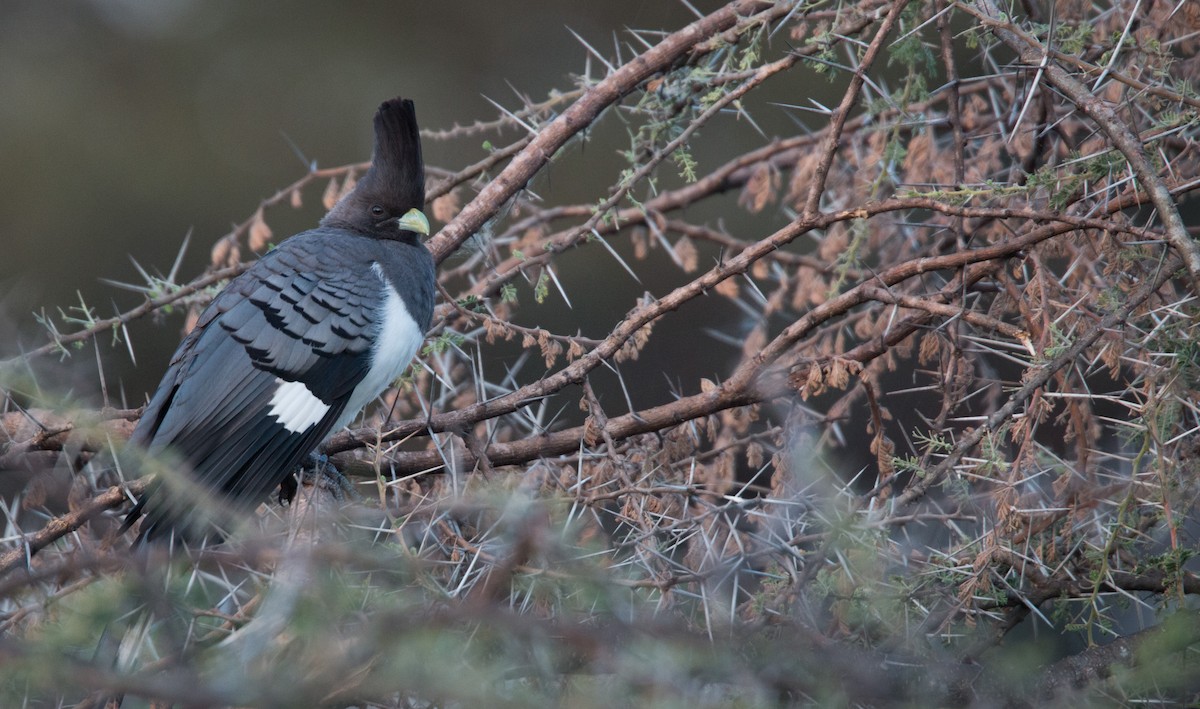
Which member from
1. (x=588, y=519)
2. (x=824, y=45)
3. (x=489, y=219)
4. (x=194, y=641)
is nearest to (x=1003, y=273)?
(x=824, y=45)

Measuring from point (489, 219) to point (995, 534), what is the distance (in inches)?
53.4

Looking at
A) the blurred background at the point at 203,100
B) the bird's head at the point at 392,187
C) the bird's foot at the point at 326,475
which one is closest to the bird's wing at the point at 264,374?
the bird's foot at the point at 326,475

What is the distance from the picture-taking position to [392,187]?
3152 millimetres

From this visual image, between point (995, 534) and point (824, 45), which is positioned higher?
point (824, 45)

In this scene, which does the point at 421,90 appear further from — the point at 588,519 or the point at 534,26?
the point at 588,519

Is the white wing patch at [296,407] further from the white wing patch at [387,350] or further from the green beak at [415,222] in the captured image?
the green beak at [415,222]

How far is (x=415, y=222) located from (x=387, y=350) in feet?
1.62

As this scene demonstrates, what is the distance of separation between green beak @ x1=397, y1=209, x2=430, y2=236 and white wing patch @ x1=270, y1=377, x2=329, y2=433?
1.94 ft

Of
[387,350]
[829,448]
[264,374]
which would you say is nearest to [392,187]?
[387,350]

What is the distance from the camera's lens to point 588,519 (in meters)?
2.16

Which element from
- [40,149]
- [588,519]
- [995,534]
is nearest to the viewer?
[995,534]

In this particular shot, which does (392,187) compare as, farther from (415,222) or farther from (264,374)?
(264,374)

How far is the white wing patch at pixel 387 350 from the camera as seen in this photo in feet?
8.98

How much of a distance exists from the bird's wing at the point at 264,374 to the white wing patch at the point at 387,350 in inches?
1.0
